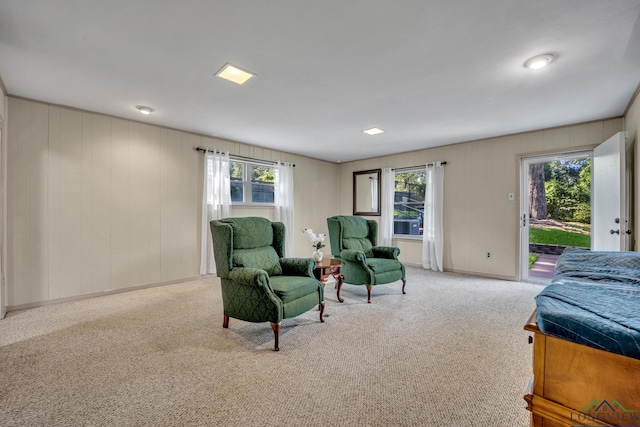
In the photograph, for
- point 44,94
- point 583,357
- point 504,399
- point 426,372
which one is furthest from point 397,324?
point 44,94

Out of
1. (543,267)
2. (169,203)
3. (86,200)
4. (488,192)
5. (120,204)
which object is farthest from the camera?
(488,192)

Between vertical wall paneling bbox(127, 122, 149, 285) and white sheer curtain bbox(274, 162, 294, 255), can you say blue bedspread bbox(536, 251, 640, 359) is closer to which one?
vertical wall paneling bbox(127, 122, 149, 285)

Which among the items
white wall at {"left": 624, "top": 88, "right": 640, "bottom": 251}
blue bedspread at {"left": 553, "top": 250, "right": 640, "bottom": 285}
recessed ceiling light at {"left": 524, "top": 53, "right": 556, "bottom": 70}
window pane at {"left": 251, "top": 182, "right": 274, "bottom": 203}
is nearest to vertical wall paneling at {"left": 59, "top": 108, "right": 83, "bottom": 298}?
window pane at {"left": 251, "top": 182, "right": 274, "bottom": 203}

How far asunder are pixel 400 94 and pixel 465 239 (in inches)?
125

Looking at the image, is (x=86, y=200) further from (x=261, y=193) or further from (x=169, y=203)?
(x=261, y=193)

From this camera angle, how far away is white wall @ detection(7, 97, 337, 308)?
3178 millimetres

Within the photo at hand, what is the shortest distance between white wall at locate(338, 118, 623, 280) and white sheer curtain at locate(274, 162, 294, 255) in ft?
8.75

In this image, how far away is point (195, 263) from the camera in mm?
4559

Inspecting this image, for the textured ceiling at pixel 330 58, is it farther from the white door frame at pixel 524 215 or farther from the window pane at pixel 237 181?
the window pane at pixel 237 181

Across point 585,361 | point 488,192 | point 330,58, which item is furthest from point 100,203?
point 488,192

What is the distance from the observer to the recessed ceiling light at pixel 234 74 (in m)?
2.53

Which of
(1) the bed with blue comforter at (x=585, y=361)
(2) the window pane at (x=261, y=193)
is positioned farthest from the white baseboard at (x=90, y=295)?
(1) the bed with blue comforter at (x=585, y=361)

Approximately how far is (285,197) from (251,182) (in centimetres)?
77

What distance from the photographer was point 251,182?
5.32 m
